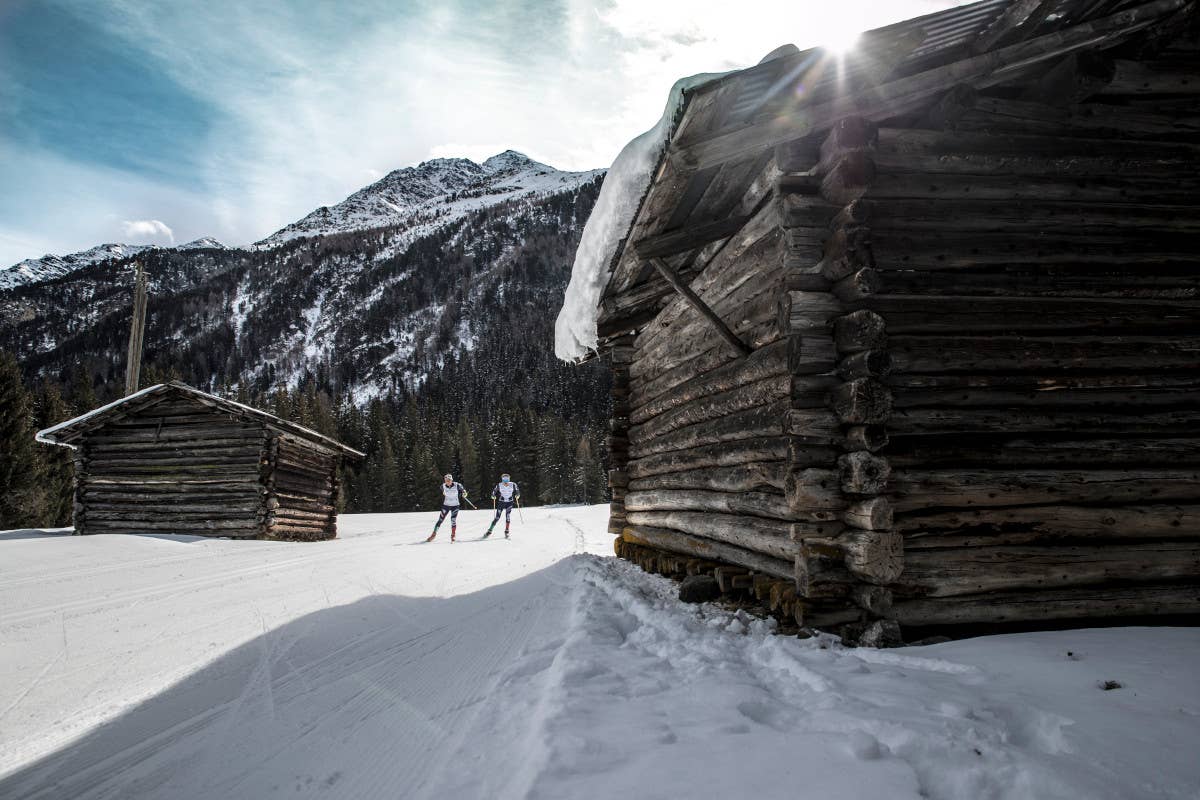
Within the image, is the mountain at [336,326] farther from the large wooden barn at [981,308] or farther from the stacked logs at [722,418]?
the large wooden barn at [981,308]

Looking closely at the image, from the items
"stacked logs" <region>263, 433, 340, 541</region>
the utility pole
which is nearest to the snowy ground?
"stacked logs" <region>263, 433, 340, 541</region>

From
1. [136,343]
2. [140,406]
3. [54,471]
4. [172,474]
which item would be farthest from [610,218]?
[54,471]

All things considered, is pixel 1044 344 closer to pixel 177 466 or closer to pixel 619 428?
pixel 619 428


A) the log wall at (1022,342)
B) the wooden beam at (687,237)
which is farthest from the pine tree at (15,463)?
the log wall at (1022,342)

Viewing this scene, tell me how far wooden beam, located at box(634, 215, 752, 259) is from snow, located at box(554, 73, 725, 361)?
0.90 feet

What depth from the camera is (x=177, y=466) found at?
14438mm

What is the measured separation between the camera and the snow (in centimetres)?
411

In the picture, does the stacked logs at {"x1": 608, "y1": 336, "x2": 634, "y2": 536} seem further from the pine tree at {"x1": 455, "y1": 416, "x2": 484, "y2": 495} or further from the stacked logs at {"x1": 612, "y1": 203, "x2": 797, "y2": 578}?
the pine tree at {"x1": 455, "y1": 416, "x2": 484, "y2": 495}

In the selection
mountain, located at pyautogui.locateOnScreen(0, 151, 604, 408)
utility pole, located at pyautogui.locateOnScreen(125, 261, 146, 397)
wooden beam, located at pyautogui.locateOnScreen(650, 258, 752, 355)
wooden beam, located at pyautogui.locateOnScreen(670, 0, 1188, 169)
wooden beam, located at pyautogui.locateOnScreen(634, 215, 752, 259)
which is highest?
mountain, located at pyautogui.locateOnScreen(0, 151, 604, 408)

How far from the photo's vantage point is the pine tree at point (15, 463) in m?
27.2

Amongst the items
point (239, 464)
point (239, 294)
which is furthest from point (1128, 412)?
point (239, 294)

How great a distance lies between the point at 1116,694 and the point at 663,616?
3047 mm

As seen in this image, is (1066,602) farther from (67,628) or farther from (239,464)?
(239,464)

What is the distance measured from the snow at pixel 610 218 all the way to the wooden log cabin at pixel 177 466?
10366mm
